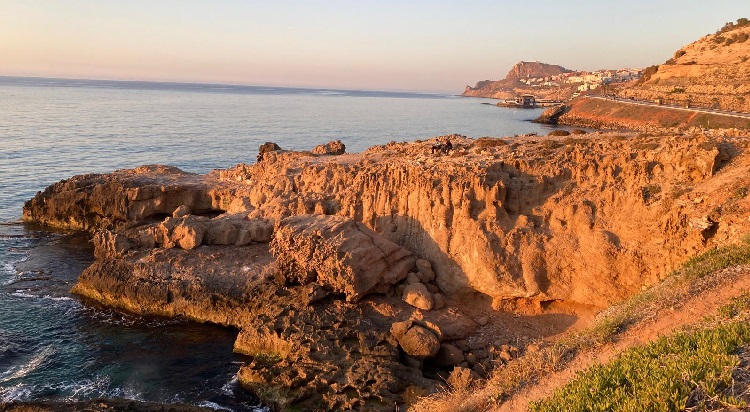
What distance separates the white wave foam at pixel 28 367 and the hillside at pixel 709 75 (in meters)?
61.6

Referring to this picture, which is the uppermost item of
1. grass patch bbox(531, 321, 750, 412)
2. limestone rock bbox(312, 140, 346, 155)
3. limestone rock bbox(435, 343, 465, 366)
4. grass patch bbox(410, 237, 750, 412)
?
limestone rock bbox(312, 140, 346, 155)

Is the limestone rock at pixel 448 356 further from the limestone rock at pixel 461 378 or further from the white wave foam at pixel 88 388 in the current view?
the white wave foam at pixel 88 388

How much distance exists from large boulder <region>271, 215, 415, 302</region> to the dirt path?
31.5ft

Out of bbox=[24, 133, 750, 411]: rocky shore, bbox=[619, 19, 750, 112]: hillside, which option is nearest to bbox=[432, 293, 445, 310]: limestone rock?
bbox=[24, 133, 750, 411]: rocky shore

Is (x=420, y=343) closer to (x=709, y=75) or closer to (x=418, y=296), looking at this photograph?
(x=418, y=296)

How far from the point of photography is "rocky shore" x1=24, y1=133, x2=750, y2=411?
15.7 meters

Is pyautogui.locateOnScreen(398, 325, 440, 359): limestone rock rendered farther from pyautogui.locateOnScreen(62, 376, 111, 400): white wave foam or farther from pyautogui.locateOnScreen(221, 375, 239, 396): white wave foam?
pyautogui.locateOnScreen(62, 376, 111, 400): white wave foam

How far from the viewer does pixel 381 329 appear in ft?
56.1

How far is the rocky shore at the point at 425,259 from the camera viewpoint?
15719 millimetres

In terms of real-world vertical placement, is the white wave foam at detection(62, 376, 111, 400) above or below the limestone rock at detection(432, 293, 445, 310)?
below

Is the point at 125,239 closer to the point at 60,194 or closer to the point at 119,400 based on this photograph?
the point at 119,400

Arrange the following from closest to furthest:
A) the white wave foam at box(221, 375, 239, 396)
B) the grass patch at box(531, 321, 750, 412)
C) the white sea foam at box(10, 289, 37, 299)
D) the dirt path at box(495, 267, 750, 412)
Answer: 1. the grass patch at box(531, 321, 750, 412)
2. the dirt path at box(495, 267, 750, 412)
3. the white wave foam at box(221, 375, 239, 396)
4. the white sea foam at box(10, 289, 37, 299)

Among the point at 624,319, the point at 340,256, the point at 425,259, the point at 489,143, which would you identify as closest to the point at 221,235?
the point at 340,256

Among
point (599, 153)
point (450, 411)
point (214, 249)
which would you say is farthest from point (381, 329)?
point (599, 153)
